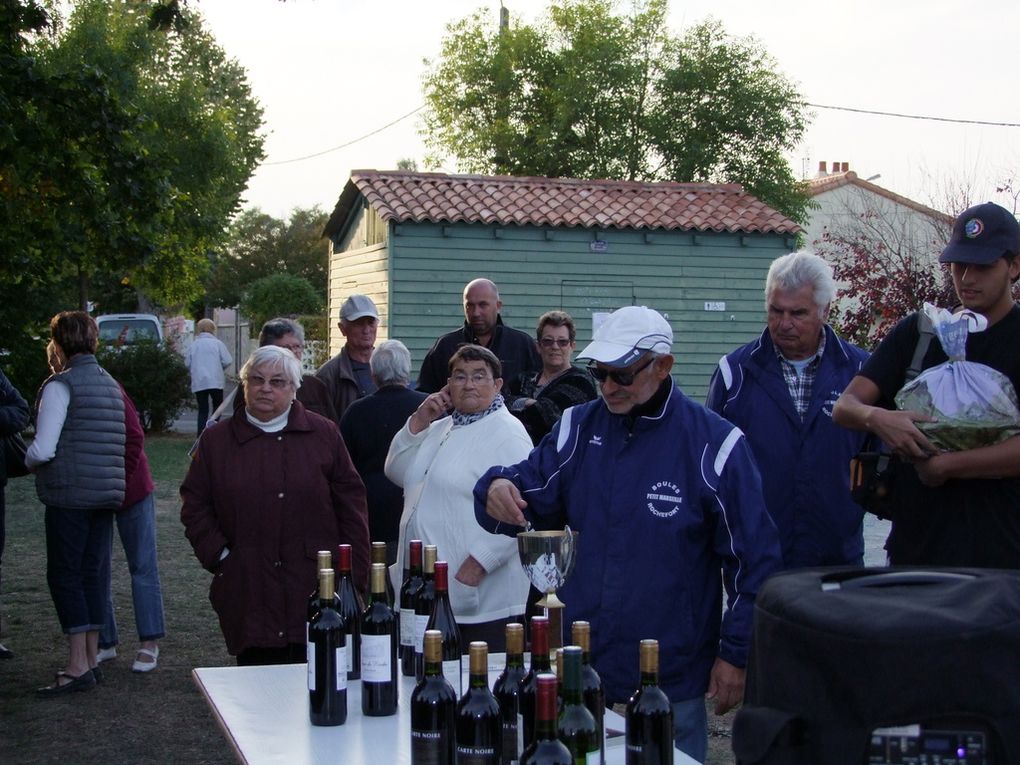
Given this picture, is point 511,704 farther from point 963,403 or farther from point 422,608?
point 963,403

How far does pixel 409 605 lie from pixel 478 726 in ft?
3.55

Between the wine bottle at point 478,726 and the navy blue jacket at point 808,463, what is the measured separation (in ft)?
5.18

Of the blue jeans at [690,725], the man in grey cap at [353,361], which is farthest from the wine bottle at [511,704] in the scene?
the man in grey cap at [353,361]

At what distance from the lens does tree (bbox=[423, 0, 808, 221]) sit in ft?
122

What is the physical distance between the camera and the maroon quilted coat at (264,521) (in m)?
4.95

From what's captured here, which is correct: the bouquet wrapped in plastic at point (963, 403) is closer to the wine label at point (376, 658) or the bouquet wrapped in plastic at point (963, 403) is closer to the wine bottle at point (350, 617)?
the wine label at point (376, 658)

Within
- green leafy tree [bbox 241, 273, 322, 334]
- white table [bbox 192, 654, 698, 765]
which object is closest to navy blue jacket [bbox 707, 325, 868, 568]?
white table [bbox 192, 654, 698, 765]

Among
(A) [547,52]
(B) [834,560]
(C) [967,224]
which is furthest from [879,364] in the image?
(A) [547,52]

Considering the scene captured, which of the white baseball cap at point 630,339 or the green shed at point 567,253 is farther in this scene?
the green shed at point 567,253

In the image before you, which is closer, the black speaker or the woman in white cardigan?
the black speaker

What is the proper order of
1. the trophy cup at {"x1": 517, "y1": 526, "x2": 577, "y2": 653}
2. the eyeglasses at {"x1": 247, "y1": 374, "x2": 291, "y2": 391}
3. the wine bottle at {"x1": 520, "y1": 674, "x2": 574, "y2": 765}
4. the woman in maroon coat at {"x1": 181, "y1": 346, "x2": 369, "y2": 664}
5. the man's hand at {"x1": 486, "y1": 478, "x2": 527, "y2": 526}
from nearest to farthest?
the wine bottle at {"x1": 520, "y1": 674, "x2": 574, "y2": 765}
the trophy cup at {"x1": 517, "y1": 526, "x2": 577, "y2": 653}
the man's hand at {"x1": 486, "y1": 478, "x2": 527, "y2": 526}
the woman in maroon coat at {"x1": 181, "y1": 346, "x2": 369, "y2": 664}
the eyeglasses at {"x1": 247, "y1": 374, "x2": 291, "y2": 391}

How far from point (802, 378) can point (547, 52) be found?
37.7 meters

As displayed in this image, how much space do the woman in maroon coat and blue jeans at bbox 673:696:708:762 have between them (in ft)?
6.50

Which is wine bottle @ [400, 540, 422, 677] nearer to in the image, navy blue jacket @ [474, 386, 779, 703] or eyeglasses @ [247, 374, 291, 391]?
navy blue jacket @ [474, 386, 779, 703]
